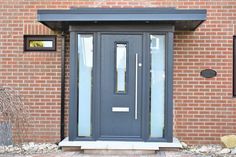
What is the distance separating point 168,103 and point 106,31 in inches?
76.5

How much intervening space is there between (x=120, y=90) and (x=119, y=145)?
3.78 ft

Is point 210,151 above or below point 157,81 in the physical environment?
below

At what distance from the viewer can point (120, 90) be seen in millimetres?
7660

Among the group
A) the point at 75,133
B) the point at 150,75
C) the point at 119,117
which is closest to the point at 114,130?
the point at 119,117

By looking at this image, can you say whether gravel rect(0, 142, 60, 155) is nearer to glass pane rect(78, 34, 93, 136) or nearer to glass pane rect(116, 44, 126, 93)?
glass pane rect(78, 34, 93, 136)

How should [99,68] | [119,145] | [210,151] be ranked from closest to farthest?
1. [119,145]
2. [210,151]
3. [99,68]

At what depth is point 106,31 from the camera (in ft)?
24.9

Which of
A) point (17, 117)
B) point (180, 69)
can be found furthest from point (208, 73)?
point (17, 117)

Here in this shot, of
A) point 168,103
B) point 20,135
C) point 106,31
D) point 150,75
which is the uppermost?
point 106,31

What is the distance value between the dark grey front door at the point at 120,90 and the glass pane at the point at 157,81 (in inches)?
11.0

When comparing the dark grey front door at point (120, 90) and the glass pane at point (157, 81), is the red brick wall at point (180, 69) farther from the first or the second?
the dark grey front door at point (120, 90)

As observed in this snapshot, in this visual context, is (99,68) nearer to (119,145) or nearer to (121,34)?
(121,34)

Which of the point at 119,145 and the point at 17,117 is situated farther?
the point at 17,117

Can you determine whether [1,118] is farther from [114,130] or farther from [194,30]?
[194,30]
